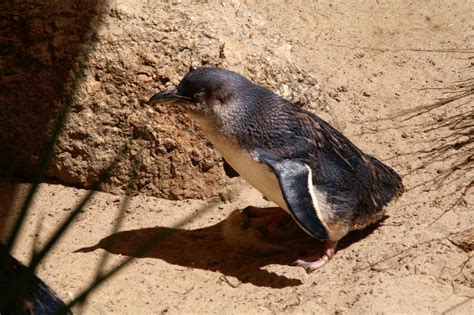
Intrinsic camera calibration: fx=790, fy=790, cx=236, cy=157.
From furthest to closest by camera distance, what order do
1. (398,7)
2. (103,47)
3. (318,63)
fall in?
(398,7) → (318,63) → (103,47)

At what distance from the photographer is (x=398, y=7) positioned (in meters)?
7.66

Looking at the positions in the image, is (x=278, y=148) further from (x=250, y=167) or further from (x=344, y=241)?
(x=344, y=241)

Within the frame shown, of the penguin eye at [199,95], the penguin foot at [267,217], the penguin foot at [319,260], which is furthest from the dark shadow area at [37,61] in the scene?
the penguin foot at [319,260]

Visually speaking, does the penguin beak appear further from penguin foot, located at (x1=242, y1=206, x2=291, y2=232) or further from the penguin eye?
penguin foot, located at (x1=242, y1=206, x2=291, y2=232)

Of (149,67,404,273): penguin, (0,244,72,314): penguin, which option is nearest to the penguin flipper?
(149,67,404,273): penguin

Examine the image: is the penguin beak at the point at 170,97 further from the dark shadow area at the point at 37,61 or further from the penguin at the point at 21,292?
the penguin at the point at 21,292

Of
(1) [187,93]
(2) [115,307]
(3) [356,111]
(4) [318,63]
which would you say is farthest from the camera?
(4) [318,63]

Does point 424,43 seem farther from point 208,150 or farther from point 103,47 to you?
point 103,47

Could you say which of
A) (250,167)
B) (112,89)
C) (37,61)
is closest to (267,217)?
(250,167)

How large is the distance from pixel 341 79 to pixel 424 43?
0.95 meters

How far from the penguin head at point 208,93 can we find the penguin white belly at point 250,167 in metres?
0.12

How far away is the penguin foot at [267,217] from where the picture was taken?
213 inches

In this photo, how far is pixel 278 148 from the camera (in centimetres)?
484

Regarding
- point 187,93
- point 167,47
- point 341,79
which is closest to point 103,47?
point 167,47
